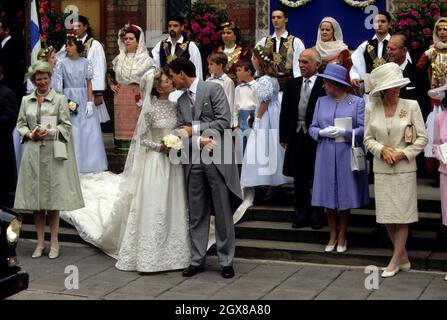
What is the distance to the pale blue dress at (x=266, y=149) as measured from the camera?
11.3 meters

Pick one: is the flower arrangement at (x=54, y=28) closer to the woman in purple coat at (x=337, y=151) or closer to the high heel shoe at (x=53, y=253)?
the high heel shoe at (x=53, y=253)

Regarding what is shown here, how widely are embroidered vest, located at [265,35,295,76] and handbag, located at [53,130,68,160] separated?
120 inches

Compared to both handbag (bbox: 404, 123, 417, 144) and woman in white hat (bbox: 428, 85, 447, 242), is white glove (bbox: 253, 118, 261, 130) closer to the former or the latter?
handbag (bbox: 404, 123, 417, 144)

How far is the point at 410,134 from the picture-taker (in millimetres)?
9312

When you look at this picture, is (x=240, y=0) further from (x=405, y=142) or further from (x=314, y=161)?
(x=405, y=142)

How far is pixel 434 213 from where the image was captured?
34.6 ft

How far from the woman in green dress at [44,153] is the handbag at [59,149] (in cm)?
3

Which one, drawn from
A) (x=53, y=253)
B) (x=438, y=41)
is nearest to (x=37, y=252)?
(x=53, y=253)

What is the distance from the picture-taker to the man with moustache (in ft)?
43.9

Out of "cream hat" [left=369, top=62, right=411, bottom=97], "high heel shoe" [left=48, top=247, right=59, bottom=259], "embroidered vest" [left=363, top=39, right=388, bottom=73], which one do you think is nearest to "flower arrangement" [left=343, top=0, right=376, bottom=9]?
"embroidered vest" [left=363, top=39, right=388, bottom=73]

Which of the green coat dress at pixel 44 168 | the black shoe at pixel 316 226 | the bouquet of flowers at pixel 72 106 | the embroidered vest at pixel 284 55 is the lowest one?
the black shoe at pixel 316 226

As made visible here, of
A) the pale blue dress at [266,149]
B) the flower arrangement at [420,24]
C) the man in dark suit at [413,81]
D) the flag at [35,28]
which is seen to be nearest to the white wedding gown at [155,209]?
the pale blue dress at [266,149]

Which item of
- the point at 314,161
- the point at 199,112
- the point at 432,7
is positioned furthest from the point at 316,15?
the point at 199,112

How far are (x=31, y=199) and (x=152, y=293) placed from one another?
7.09 ft
